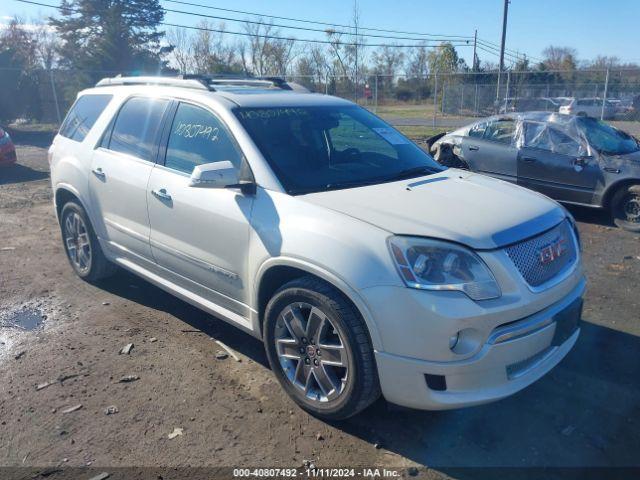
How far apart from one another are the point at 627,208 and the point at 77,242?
6.87 meters

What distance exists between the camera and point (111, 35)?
120ft

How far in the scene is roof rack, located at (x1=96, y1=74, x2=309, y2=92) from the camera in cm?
435

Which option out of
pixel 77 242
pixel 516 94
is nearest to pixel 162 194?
pixel 77 242

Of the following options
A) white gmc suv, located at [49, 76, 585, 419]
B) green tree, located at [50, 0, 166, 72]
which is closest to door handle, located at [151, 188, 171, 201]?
white gmc suv, located at [49, 76, 585, 419]

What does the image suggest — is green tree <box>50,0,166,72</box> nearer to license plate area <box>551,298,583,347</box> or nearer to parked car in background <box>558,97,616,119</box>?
parked car in background <box>558,97,616,119</box>

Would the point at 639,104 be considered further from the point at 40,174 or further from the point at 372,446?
the point at 372,446

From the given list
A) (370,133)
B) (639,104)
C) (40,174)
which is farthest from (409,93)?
(370,133)

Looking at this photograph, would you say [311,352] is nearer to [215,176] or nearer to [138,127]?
[215,176]

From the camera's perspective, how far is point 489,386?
284cm

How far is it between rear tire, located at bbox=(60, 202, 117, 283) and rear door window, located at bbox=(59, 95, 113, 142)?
0.70m

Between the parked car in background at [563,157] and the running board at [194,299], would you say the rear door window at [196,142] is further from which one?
the parked car in background at [563,157]

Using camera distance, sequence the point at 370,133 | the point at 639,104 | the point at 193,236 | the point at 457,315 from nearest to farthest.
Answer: the point at 457,315 → the point at 193,236 → the point at 370,133 → the point at 639,104

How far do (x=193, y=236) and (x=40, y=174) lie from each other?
1052 centimetres

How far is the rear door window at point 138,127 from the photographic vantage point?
14.4 feet
